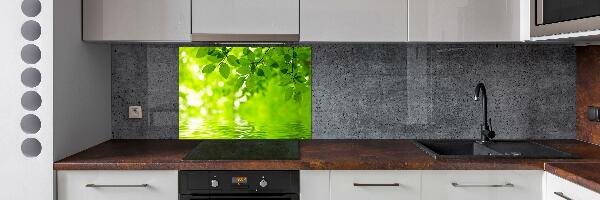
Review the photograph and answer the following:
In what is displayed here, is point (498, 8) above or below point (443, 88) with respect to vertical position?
above

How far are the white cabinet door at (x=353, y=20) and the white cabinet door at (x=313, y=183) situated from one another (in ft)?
2.14

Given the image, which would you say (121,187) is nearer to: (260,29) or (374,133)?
(260,29)

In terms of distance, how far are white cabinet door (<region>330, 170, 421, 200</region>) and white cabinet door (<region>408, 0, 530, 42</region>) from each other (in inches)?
26.5

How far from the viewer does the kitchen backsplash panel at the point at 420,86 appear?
10.6ft

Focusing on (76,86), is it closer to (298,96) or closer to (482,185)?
(298,96)

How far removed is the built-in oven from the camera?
2.50 metres

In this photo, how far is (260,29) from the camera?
283 centimetres

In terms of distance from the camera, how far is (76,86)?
276cm

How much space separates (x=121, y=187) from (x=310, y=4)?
45.0 inches

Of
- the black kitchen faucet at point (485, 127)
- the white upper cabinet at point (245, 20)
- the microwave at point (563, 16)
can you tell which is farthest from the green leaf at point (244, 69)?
the microwave at point (563, 16)

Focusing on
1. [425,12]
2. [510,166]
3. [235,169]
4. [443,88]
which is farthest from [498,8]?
[235,169]

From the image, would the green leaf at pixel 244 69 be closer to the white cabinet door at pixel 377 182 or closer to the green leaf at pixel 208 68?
the green leaf at pixel 208 68

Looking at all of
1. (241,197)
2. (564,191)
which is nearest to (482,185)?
(564,191)
